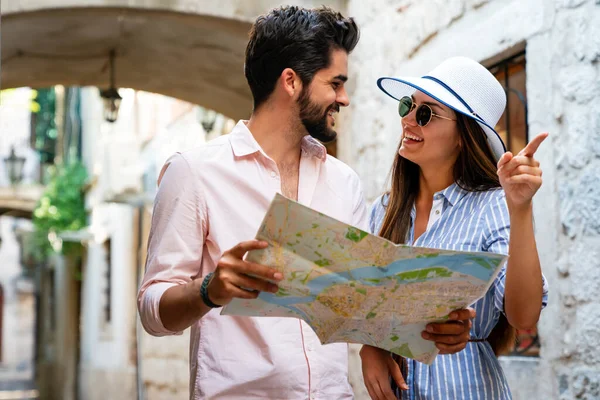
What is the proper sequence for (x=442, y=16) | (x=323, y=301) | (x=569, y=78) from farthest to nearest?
(x=442, y=16), (x=569, y=78), (x=323, y=301)

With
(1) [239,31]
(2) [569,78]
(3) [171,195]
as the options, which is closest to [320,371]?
(3) [171,195]

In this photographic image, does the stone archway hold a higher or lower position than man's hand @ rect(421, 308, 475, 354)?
higher

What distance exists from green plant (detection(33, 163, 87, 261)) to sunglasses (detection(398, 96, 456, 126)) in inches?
579

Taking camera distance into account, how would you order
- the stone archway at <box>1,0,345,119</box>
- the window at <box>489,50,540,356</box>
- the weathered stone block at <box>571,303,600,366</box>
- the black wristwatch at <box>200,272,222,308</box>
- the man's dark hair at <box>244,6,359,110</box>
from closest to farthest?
the black wristwatch at <box>200,272,222,308</box> < the man's dark hair at <box>244,6,359,110</box> < the weathered stone block at <box>571,303,600,366</box> < the window at <box>489,50,540,356</box> < the stone archway at <box>1,0,345,119</box>

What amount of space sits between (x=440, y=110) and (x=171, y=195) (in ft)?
2.47

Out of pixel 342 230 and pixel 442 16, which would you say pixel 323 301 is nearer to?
pixel 342 230

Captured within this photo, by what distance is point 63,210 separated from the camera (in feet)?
54.4

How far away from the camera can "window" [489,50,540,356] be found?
13.3 ft

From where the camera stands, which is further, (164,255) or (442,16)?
(442,16)

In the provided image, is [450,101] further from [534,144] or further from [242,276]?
[242,276]

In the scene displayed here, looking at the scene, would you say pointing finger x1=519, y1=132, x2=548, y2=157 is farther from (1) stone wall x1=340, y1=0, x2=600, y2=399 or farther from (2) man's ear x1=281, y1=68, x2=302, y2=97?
(1) stone wall x1=340, y1=0, x2=600, y2=399

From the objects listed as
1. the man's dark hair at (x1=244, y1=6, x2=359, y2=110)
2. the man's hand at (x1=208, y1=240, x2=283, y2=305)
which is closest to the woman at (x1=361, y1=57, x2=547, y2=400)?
the man's dark hair at (x1=244, y1=6, x2=359, y2=110)

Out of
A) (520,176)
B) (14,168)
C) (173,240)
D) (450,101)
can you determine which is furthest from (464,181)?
(14,168)

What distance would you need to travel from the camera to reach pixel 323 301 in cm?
193
